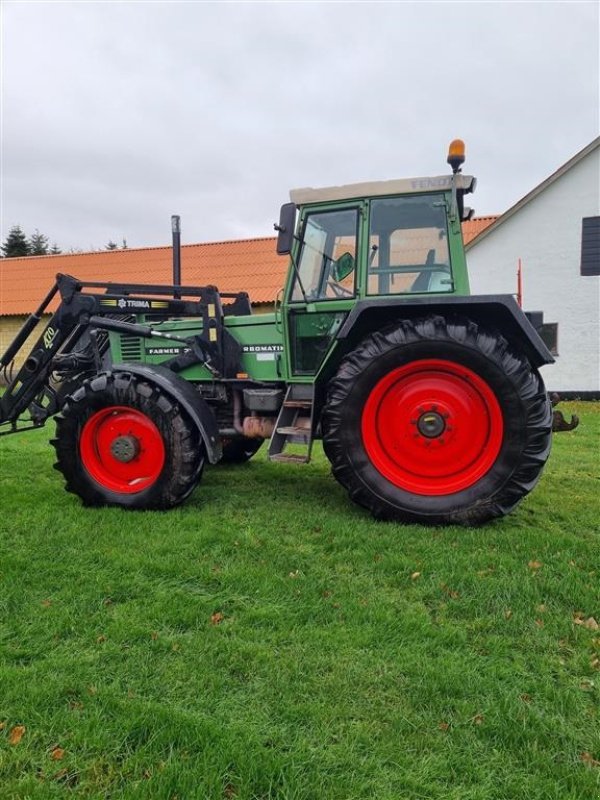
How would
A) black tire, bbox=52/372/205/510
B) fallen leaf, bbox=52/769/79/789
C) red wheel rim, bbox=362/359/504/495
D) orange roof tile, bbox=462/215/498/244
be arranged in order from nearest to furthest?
fallen leaf, bbox=52/769/79/789 → red wheel rim, bbox=362/359/504/495 → black tire, bbox=52/372/205/510 → orange roof tile, bbox=462/215/498/244

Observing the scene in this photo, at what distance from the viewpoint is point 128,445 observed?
441cm

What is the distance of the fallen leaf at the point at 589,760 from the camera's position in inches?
72.7

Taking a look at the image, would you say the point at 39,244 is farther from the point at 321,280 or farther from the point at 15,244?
the point at 321,280

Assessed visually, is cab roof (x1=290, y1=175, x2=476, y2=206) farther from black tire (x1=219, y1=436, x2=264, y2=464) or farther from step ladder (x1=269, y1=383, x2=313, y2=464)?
black tire (x1=219, y1=436, x2=264, y2=464)

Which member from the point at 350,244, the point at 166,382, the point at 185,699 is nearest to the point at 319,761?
the point at 185,699

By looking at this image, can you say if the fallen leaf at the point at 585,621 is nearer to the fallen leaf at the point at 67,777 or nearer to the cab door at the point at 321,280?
the fallen leaf at the point at 67,777

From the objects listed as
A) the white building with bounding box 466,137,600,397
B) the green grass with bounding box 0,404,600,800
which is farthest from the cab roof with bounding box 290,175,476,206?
the white building with bounding box 466,137,600,397

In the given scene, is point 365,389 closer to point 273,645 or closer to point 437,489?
point 437,489

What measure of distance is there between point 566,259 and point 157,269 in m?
13.0

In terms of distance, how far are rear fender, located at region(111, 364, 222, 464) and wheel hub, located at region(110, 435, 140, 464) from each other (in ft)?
1.54

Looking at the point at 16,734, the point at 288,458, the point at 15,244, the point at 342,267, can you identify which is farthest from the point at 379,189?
the point at 15,244

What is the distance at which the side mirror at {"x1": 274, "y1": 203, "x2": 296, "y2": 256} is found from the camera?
13.5 ft

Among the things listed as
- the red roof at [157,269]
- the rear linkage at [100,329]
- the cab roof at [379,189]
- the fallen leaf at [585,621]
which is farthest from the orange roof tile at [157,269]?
the fallen leaf at [585,621]

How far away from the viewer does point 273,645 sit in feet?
8.23
